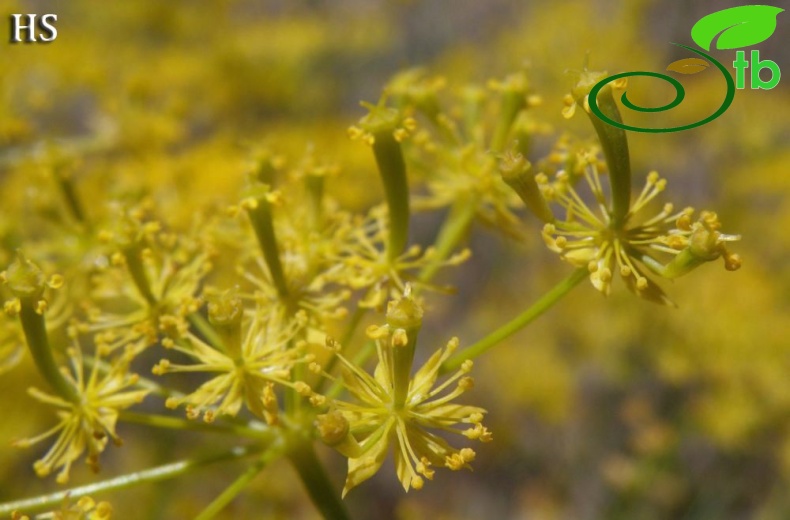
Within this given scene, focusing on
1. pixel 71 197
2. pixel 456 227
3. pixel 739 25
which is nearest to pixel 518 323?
pixel 456 227

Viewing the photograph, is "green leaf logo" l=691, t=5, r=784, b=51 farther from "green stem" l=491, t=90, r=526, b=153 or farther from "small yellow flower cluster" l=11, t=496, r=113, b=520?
"small yellow flower cluster" l=11, t=496, r=113, b=520

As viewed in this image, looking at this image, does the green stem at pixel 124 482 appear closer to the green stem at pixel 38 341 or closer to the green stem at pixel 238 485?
the green stem at pixel 238 485

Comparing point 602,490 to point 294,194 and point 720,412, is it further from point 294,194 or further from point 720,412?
point 294,194

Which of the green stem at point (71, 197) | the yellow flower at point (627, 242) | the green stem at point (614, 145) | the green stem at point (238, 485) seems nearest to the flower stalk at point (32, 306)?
the green stem at point (238, 485)

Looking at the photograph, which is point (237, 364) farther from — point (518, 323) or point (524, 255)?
point (524, 255)

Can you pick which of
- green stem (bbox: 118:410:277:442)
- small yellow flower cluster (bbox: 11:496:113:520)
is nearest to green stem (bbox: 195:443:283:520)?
green stem (bbox: 118:410:277:442)

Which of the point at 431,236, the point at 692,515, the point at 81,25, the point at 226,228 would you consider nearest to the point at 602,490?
the point at 692,515
